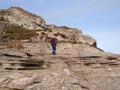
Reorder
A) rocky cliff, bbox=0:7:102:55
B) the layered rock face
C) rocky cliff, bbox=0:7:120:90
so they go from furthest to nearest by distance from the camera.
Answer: the layered rock face → rocky cliff, bbox=0:7:102:55 → rocky cliff, bbox=0:7:120:90

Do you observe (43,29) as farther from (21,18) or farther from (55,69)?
(55,69)

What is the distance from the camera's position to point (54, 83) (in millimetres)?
29641

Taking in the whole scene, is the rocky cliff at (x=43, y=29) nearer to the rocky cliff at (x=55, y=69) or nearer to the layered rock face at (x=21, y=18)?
the layered rock face at (x=21, y=18)

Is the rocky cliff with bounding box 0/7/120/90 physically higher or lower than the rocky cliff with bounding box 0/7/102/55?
lower

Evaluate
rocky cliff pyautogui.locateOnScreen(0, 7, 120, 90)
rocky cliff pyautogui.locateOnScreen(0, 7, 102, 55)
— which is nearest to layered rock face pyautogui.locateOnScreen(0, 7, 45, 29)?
rocky cliff pyautogui.locateOnScreen(0, 7, 102, 55)

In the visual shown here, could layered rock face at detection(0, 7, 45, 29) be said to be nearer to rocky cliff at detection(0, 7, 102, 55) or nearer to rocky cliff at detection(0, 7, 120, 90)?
rocky cliff at detection(0, 7, 102, 55)

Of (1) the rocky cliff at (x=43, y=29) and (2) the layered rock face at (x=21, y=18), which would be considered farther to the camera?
(2) the layered rock face at (x=21, y=18)

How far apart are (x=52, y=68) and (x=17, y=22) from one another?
2897cm

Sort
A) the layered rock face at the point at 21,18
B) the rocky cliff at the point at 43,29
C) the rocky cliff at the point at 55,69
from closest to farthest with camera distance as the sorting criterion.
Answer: the rocky cliff at the point at 55,69 → the rocky cliff at the point at 43,29 → the layered rock face at the point at 21,18

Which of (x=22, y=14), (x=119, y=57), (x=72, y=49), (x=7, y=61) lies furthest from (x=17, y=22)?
(x=7, y=61)

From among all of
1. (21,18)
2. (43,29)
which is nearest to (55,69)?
(43,29)

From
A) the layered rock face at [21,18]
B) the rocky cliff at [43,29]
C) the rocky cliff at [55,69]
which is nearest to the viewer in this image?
the rocky cliff at [55,69]

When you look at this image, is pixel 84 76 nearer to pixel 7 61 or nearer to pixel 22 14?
pixel 7 61

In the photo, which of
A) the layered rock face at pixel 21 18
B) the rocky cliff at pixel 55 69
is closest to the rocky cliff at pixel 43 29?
the layered rock face at pixel 21 18
